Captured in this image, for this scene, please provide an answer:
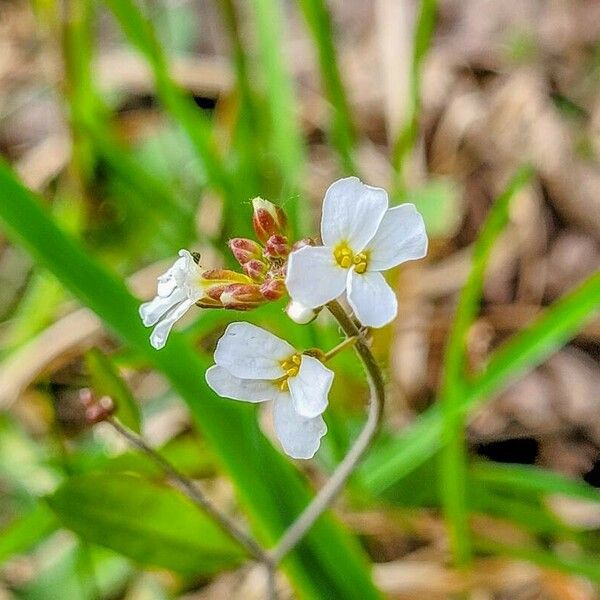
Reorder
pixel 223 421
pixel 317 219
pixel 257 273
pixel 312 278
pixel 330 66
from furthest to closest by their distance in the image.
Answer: pixel 317 219, pixel 330 66, pixel 223 421, pixel 257 273, pixel 312 278

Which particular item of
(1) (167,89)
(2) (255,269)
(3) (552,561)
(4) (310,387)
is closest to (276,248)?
(2) (255,269)

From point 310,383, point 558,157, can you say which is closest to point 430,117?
point 558,157

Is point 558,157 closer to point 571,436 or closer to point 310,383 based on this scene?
point 571,436

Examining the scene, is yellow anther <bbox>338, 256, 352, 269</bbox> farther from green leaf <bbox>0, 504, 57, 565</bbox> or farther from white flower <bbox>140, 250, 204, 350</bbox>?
green leaf <bbox>0, 504, 57, 565</bbox>

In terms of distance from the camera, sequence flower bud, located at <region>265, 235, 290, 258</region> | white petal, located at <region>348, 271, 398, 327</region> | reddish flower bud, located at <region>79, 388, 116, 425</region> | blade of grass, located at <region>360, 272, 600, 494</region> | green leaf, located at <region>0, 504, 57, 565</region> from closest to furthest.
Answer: white petal, located at <region>348, 271, 398, 327</region>, flower bud, located at <region>265, 235, 290, 258</region>, reddish flower bud, located at <region>79, 388, 116, 425</region>, blade of grass, located at <region>360, 272, 600, 494</region>, green leaf, located at <region>0, 504, 57, 565</region>

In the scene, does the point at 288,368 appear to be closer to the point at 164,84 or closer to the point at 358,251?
the point at 358,251

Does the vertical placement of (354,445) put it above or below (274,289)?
below

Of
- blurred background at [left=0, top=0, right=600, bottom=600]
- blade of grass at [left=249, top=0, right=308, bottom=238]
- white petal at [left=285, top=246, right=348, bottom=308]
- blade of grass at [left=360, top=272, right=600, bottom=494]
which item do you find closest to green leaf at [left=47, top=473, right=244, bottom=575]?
blurred background at [left=0, top=0, right=600, bottom=600]
